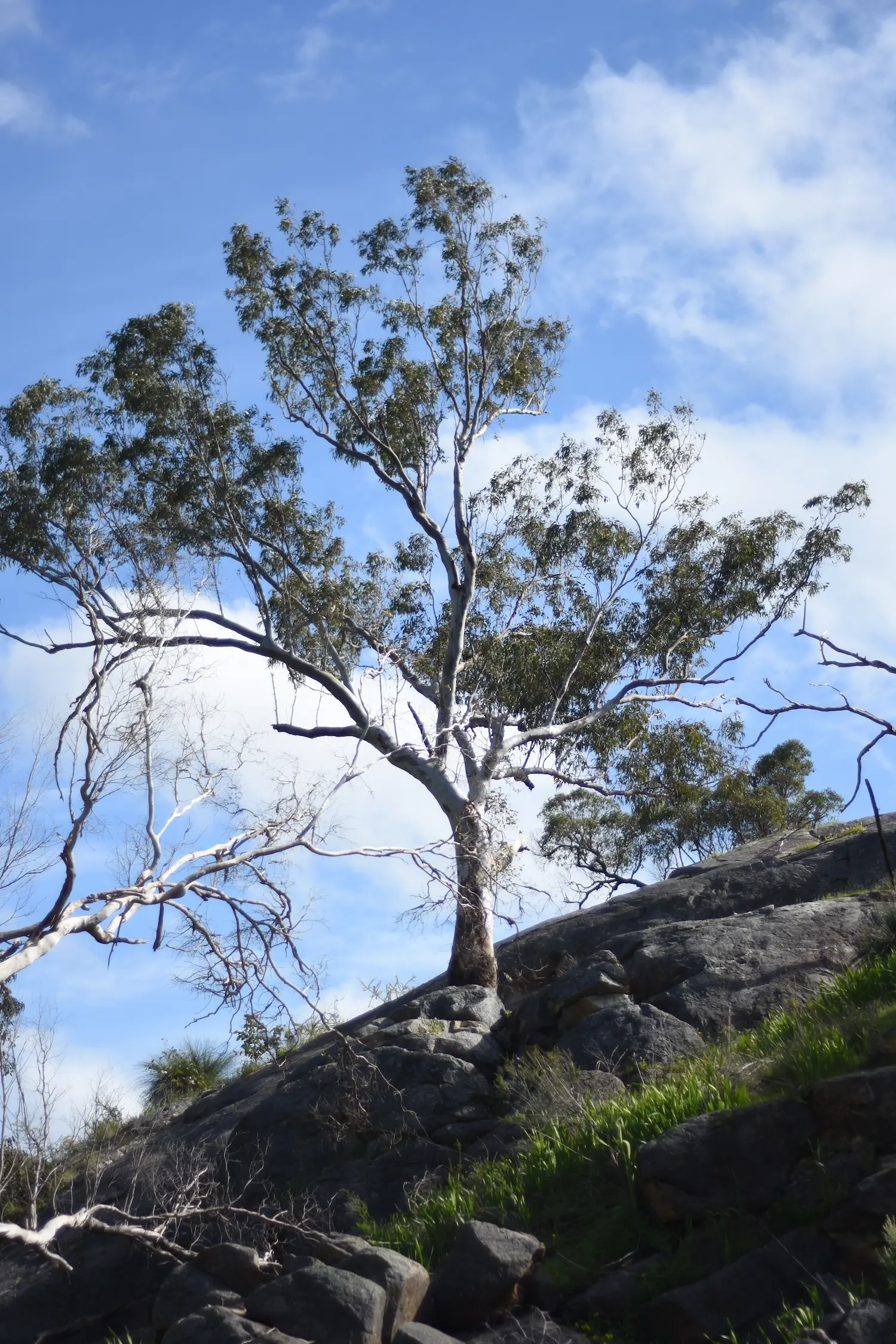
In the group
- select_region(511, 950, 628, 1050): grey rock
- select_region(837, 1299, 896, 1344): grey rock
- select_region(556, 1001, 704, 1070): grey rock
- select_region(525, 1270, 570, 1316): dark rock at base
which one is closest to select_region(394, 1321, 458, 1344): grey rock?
select_region(525, 1270, 570, 1316): dark rock at base

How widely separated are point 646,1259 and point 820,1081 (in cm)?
168

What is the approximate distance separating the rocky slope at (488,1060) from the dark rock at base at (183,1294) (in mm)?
46

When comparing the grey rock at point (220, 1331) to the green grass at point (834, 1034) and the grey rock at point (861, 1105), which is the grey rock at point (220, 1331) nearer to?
the grey rock at point (861, 1105)

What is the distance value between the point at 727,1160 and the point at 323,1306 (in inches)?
112

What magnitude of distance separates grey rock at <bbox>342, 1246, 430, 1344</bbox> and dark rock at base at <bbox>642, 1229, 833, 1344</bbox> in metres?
1.59

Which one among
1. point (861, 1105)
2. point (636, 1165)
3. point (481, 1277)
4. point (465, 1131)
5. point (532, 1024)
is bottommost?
point (481, 1277)

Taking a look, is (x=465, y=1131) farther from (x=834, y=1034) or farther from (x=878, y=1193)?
(x=878, y=1193)

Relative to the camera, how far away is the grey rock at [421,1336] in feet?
24.8

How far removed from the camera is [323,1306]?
26.2ft

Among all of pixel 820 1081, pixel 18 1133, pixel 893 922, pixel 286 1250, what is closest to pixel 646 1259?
pixel 820 1081

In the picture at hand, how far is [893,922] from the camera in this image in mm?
11930

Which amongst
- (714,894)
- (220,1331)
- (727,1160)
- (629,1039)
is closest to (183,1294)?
(220,1331)

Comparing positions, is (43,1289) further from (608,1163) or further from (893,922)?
(893,922)

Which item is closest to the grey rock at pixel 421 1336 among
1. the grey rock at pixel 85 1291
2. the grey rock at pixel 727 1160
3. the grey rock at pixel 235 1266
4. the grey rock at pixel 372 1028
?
the grey rock at pixel 727 1160
